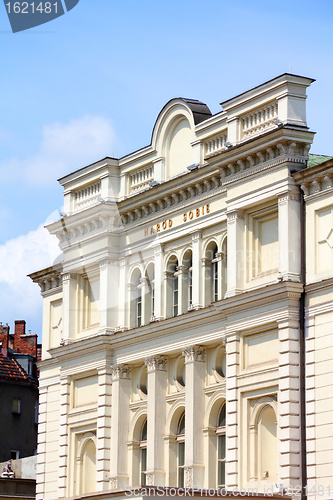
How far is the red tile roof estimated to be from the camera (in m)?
78.4

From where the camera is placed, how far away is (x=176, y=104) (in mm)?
50219

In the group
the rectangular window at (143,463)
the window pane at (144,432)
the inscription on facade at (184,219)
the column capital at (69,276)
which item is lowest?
the rectangular window at (143,463)

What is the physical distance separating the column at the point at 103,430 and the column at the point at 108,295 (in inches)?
73.3

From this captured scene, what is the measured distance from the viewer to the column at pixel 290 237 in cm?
4291

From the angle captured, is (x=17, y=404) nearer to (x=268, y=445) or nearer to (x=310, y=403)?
(x=268, y=445)

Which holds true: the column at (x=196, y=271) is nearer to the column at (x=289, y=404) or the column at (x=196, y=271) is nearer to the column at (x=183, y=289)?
the column at (x=183, y=289)

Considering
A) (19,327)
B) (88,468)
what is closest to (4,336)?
(19,327)

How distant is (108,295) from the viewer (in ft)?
172

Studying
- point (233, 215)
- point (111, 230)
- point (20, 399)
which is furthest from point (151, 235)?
point (20, 399)

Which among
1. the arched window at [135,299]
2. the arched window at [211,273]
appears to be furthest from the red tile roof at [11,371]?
the arched window at [211,273]

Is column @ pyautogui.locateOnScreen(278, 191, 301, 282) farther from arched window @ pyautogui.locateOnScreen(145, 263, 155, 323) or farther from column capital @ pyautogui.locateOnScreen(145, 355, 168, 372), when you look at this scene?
arched window @ pyautogui.locateOnScreen(145, 263, 155, 323)

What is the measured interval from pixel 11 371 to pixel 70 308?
25.3 meters

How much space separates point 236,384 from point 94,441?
10.5 m

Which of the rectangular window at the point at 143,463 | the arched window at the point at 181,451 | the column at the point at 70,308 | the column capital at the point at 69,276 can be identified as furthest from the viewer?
the column capital at the point at 69,276
